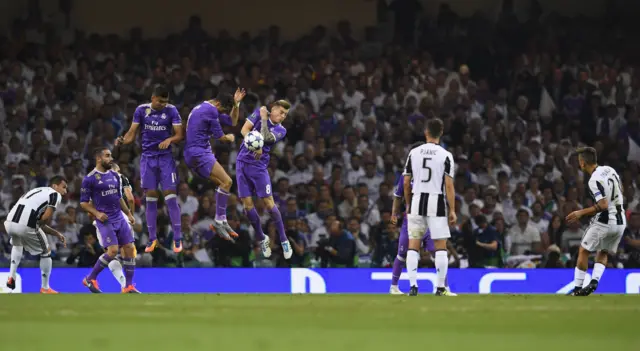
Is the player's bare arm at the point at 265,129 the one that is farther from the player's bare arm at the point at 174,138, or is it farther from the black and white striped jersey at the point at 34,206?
the black and white striped jersey at the point at 34,206

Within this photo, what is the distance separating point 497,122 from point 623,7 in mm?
6400

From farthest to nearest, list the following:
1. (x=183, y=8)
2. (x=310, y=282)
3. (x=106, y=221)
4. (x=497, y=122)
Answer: (x=183, y=8) → (x=497, y=122) → (x=310, y=282) → (x=106, y=221)

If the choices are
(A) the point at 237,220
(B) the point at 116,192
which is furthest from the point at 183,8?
(B) the point at 116,192

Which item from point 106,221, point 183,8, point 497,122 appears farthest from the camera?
point 183,8

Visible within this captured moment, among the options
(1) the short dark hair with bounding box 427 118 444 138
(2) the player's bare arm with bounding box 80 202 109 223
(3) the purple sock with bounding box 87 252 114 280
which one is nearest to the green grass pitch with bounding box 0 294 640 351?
(1) the short dark hair with bounding box 427 118 444 138

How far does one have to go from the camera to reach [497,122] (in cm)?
2627

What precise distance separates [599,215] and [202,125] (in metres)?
6.11

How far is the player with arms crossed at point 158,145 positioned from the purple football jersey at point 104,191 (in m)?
1.61

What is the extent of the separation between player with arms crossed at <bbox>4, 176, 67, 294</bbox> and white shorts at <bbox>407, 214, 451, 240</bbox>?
245 inches

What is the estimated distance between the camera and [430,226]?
52.5ft

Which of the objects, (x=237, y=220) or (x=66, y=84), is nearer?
(x=237, y=220)

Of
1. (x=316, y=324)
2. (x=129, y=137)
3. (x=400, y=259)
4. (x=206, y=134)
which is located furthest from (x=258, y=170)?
(x=316, y=324)

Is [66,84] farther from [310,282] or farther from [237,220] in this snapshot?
[310,282]

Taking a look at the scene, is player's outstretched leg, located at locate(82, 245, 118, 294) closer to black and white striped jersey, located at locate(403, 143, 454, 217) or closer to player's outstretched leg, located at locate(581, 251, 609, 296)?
black and white striped jersey, located at locate(403, 143, 454, 217)
